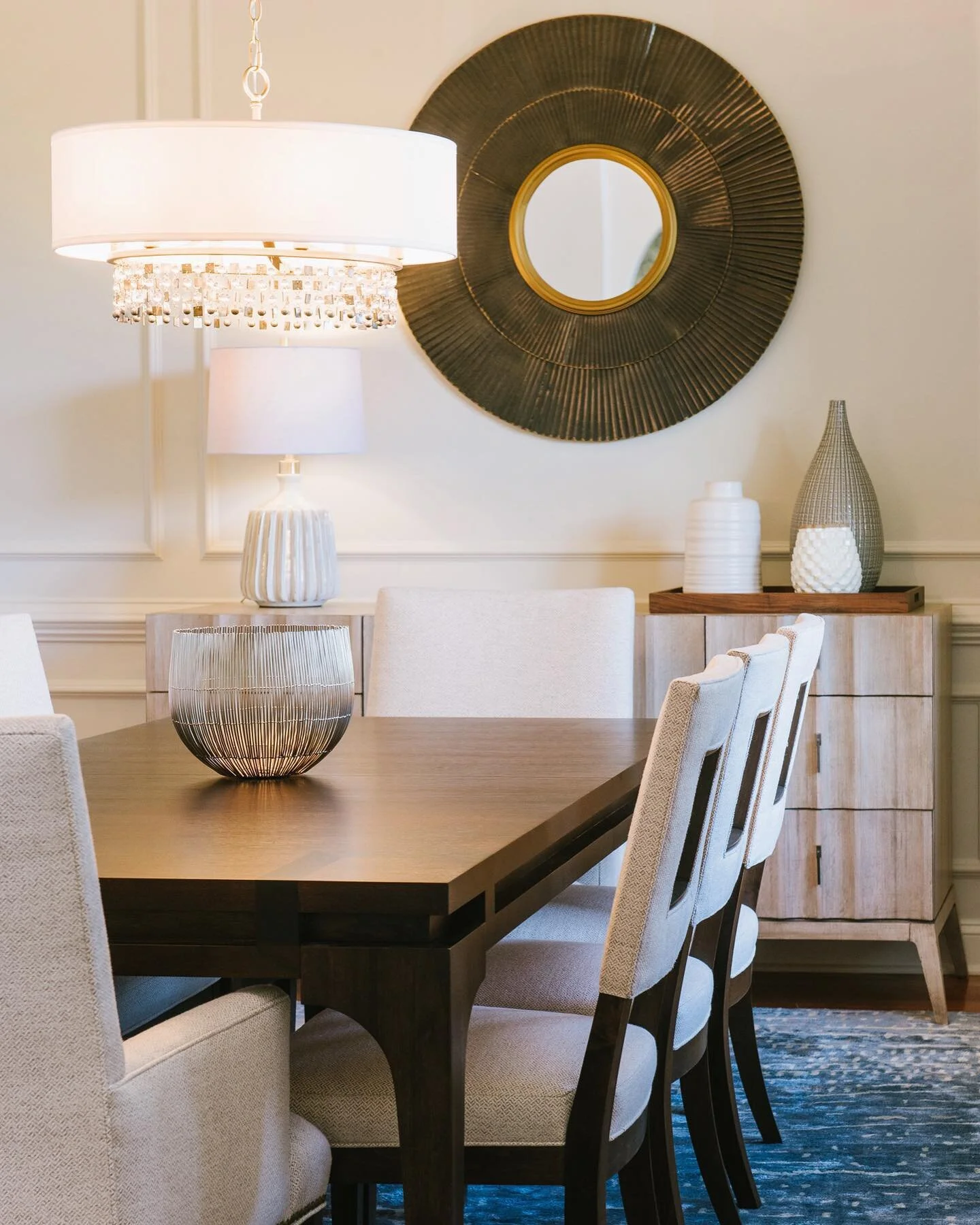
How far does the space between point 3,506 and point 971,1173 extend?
2904 mm

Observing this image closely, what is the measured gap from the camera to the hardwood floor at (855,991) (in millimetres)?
3531

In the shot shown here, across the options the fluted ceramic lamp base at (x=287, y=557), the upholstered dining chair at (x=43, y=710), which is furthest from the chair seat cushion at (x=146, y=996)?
the fluted ceramic lamp base at (x=287, y=557)

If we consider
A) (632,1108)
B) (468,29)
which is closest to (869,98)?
(468,29)

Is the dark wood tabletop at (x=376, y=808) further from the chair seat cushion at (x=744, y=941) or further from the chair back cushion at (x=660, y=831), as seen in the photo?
the chair seat cushion at (x=744, y=941)

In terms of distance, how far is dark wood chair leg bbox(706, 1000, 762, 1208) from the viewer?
237cm

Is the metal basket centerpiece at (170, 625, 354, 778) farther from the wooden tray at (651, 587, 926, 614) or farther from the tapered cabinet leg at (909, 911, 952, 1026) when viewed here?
the tapered cabinet leg at (909, 911, 952, 1026)

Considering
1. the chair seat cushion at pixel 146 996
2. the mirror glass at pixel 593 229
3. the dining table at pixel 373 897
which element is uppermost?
the mirror glass at pixel 593 229

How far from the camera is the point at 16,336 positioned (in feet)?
13.6

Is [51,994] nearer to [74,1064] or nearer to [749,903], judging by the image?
[74,1064]

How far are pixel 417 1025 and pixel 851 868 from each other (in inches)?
83.6

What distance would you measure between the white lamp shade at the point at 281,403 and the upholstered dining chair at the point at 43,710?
1009 mm

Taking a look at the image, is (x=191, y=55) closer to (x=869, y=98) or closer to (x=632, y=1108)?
(x=869, y=98)

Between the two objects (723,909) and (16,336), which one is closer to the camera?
(723,909)

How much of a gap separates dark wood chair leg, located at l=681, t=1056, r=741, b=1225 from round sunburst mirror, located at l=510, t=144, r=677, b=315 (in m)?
2.14
